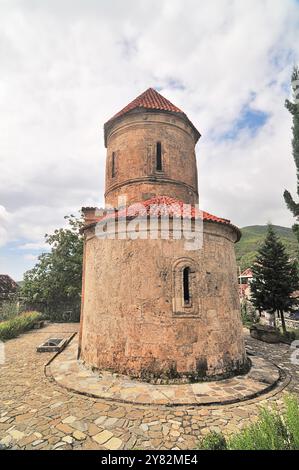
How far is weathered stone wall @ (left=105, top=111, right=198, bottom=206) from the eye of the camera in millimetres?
10858

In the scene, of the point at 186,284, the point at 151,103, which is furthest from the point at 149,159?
the point at 186,284

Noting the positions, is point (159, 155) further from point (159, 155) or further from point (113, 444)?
point (113, 444)

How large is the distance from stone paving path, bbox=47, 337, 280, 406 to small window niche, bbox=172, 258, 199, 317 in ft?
6.09

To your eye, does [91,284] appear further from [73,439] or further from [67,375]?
[73,439]

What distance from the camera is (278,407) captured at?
5496 millimetres

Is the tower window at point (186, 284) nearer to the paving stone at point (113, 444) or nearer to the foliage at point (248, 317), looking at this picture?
the paving stone at point (113, 444)

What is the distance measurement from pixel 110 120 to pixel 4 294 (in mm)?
21152

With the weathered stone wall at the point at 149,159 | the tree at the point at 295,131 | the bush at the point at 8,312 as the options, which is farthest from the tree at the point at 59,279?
the tree at the point at 295,131

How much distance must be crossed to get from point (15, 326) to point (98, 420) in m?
12.6

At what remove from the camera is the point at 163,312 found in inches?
280

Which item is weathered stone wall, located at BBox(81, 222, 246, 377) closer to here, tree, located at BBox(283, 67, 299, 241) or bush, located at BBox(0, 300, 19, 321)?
tree, located at BBox(283, 67, 299, 241)

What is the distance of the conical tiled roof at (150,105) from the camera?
11.3 meters

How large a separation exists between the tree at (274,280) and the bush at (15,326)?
1518 centimetres

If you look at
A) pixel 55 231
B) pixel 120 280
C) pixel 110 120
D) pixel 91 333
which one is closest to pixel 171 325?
pixel 120 280
